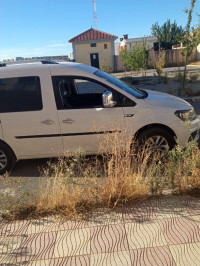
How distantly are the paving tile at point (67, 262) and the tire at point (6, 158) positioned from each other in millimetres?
2482

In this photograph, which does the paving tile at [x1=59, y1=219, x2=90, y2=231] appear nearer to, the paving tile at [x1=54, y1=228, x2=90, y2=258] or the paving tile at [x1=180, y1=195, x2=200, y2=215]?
the paving tile at [x1=54, y1=228, x2=90, y2=258]

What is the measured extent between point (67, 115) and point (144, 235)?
241 cm

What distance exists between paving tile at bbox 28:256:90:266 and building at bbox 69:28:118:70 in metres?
29.9

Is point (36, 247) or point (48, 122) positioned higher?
point (48, 122)

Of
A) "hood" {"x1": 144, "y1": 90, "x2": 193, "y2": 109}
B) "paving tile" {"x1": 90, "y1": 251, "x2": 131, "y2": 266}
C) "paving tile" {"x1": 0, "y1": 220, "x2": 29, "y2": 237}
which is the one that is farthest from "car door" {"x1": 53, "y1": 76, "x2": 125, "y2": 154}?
"paving tile" {"x1": 90, "y1": 251, "x2": 131, "y2": 266}

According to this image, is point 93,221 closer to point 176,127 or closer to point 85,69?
point 176,127

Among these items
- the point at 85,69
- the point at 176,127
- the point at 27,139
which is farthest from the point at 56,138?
the point at 176,127

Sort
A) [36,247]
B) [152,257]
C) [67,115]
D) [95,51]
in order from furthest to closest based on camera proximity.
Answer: [95,51]
[67,115]
[36,247]
[152,257]

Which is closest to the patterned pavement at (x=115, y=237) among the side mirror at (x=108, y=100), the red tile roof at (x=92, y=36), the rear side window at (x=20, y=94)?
the side mirror at (x=108, y=100)

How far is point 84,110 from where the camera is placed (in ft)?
14.2

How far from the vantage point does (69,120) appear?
4324 millimetres

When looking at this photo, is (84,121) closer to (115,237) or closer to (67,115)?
(67,115)

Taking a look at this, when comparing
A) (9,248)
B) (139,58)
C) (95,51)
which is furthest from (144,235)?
(95,51)

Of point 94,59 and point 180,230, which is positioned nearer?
point 180,230
